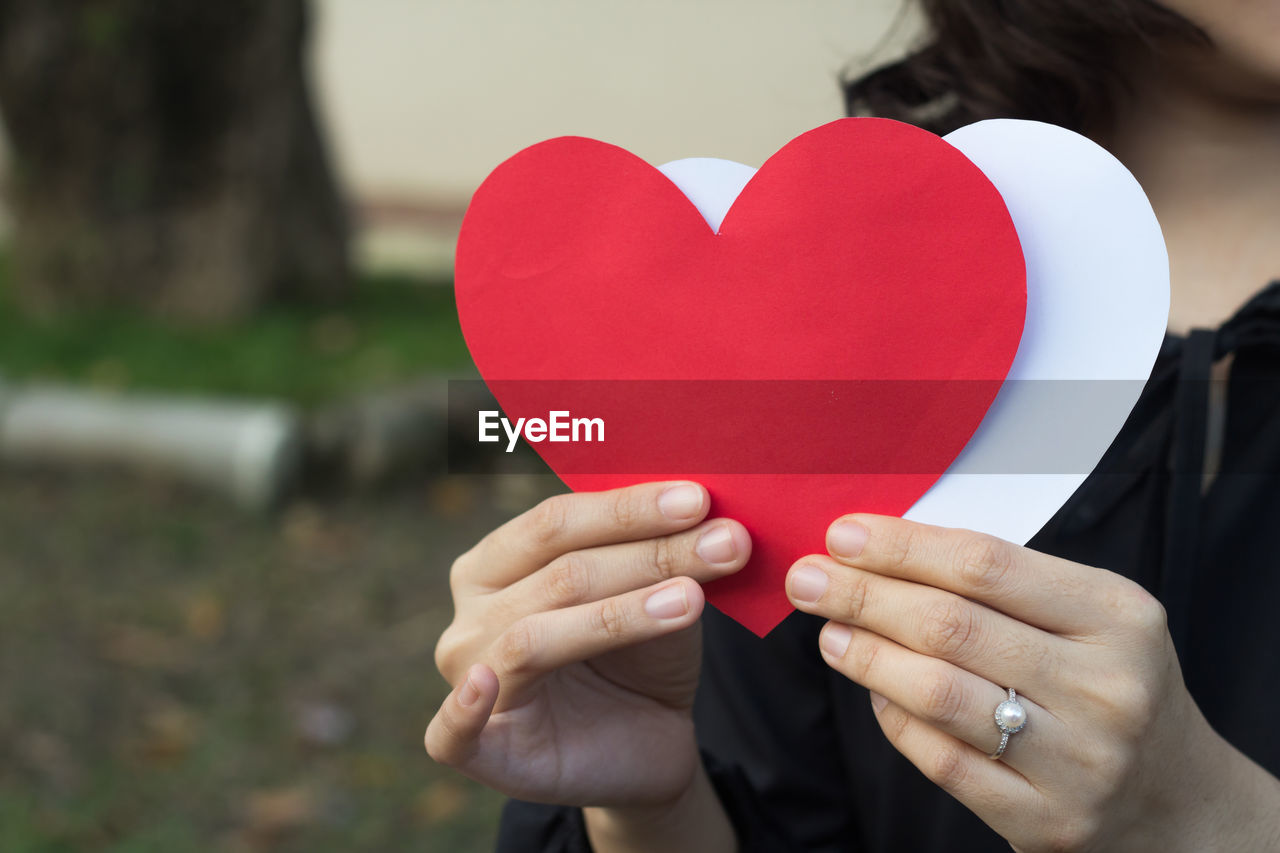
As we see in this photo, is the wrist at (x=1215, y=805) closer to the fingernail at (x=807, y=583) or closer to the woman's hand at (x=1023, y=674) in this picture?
the woman's hand at (x=1023, y=674)

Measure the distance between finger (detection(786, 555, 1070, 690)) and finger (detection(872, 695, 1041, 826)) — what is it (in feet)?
0.21

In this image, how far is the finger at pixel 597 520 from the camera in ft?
2.52

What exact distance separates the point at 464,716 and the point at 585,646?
→ 11 cm

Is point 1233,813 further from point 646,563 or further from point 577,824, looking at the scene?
point 577,824

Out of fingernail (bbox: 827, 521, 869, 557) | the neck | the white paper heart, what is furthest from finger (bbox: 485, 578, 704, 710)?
the neck

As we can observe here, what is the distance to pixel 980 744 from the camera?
69 centimetres

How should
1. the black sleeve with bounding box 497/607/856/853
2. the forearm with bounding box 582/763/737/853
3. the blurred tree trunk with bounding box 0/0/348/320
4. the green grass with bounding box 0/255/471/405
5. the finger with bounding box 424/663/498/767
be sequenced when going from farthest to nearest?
the blurred tree trunk with bounding box 0/0/348/320 → the green grass with bounding box 0/255/471/405 → the black sleeve with bounding box 497/607/856/853 → the forearm with bounding box 582/763/737/853 → the finger with bounding box 424/663/498/767

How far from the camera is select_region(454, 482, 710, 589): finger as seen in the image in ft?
2.52

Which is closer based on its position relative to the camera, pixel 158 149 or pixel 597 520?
pixel 597 520

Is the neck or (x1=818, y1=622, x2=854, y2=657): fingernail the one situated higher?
the neck

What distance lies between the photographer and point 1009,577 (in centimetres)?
68

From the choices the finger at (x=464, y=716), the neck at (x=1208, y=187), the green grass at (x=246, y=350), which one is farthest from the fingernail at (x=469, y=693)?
the green grass at (x=246, y=350)

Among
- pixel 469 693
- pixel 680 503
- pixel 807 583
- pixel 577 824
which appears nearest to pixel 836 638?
pixel 807 583

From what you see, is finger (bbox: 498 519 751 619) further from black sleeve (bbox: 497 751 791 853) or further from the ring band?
black sleeve (bbox: 497 751 791 853)
